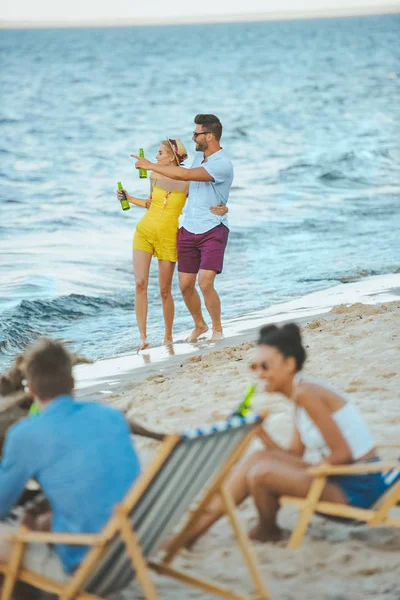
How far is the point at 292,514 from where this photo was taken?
405 cm

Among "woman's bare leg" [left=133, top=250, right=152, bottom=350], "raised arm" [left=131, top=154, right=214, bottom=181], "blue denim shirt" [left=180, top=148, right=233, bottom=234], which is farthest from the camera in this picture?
"woman's bare leg" [left=133, top=250, right=152, bottom=350]

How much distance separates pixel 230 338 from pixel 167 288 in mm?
704

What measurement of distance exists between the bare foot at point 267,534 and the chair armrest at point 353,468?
37 cm

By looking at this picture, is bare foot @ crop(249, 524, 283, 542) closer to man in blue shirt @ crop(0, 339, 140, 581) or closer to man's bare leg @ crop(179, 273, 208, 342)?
man in blue shirt @ crop(0, 339, 140, 581)

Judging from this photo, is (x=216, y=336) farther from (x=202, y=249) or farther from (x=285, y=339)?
(x=285, y=339)

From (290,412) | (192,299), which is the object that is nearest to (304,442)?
(290,412)

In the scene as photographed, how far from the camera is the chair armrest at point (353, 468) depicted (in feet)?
11.1

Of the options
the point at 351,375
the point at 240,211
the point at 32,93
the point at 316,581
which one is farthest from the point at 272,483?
the point at 32,93

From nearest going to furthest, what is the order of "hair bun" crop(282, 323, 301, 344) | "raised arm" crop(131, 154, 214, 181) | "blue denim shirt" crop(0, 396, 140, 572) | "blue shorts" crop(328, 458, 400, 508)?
"blue denim shirt" crop(0, 396, 140, 572) < "hair bun" crop(282, 323, 301, 344) < "blue shorts" crop(328, 458, 400, 508) < "raised arm" crop(131, 154, 214, 181)

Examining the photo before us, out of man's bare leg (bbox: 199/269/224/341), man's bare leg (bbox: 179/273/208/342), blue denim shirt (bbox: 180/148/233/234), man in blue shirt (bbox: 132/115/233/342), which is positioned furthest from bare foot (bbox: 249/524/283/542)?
man's bare leg (bbox: 179/273/208/342)

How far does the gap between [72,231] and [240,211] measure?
11.3 ft

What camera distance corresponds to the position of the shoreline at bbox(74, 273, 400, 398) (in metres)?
7.23

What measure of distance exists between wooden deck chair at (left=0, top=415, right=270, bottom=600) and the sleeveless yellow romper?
483 centimetres

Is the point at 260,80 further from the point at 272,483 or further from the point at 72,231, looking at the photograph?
the point at 272,483
